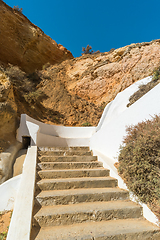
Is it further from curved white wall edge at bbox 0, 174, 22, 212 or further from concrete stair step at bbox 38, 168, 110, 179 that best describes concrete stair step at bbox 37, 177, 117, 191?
curved white wall edge at bbox 0, 174, 22, 212

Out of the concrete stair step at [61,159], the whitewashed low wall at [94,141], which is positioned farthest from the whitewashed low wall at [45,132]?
the concrete stair step at [61,159]

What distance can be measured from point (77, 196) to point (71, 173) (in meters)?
0.69

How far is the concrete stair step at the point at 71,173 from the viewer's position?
9.43ft

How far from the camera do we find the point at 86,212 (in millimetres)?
2057

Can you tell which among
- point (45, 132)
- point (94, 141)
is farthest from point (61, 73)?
point (94, 141)

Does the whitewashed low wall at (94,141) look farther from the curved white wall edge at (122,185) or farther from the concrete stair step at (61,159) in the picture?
the concrete stair step at (61,159)

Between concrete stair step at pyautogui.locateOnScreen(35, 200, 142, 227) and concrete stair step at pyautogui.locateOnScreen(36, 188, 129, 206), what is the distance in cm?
8

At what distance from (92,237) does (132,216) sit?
2.62 feet

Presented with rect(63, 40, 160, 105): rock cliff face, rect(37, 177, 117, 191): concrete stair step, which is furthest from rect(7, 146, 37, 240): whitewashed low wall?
rect(63, 40, 160, 105): rock cliff face

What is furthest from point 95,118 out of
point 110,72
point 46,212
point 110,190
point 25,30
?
point 25,30

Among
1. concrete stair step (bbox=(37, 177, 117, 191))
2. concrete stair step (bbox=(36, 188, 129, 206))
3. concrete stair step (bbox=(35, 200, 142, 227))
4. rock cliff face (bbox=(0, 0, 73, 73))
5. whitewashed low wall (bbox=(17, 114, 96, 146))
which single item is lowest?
concrete stair step (bbox=(35, 200, 142, 227))

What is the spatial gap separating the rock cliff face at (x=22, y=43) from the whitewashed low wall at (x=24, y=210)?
11882 millimetres

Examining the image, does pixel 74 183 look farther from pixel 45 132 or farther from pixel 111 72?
pixel 111 72

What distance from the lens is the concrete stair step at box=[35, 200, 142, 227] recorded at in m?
1.96
